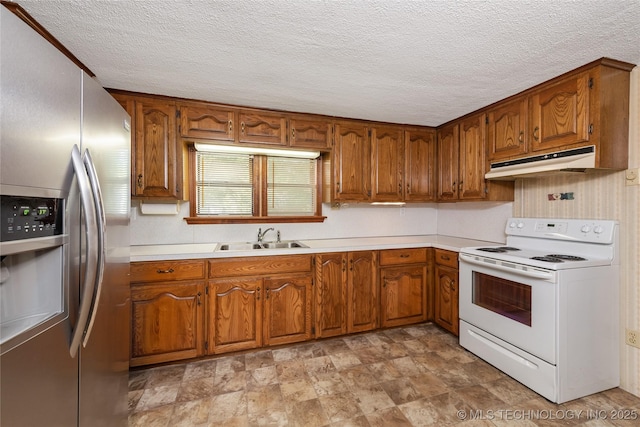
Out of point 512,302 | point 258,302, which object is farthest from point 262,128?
point 512,302

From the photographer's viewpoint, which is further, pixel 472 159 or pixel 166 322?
pixel 472 159

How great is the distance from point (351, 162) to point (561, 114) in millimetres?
1690

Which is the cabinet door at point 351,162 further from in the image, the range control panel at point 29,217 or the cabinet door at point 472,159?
the range control panel at point 29,217

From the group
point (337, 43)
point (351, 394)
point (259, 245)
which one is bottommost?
point (351, 394)

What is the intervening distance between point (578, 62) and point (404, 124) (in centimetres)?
150

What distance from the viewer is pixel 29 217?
0.84 metres

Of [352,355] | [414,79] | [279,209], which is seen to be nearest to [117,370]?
[352,355]

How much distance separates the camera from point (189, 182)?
2.72m

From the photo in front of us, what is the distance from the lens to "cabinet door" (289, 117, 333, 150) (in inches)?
108

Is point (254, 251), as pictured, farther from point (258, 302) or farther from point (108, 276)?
point (108, 276)

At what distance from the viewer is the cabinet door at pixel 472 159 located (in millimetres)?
2711

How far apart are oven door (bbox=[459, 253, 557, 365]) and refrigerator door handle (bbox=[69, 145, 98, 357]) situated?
2.42 meters

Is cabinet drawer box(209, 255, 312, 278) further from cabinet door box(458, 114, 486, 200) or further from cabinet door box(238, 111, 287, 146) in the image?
cabinet door box(458, 114, 486, 200)

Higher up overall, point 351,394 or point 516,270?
point 516,270
